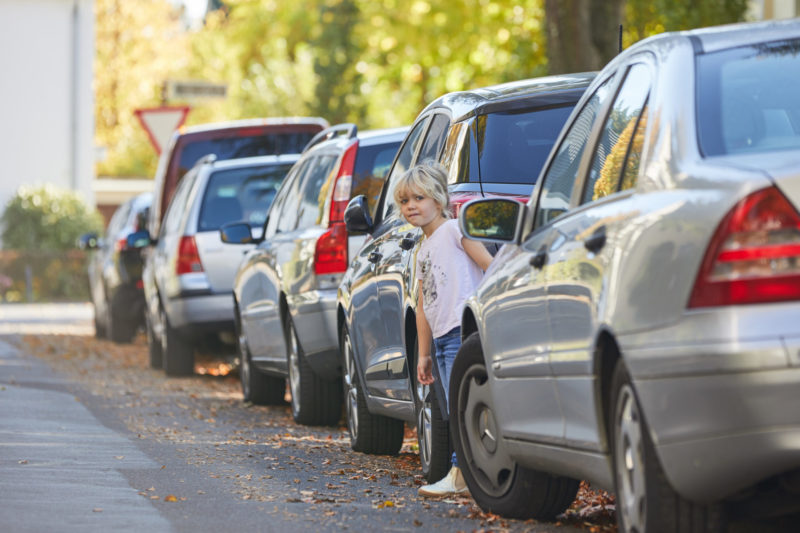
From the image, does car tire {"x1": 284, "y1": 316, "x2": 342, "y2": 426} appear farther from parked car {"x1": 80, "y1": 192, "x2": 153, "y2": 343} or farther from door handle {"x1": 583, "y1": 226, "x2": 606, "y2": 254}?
parked car {"x1": 80, "y1": 192, "x2": 153, "y2": 343}

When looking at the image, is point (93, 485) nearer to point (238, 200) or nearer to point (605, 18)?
point (238, 200)

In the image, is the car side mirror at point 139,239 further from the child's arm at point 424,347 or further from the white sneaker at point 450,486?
the white sneaker at point 450,486

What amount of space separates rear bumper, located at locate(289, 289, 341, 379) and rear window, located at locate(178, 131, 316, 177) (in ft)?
21.1

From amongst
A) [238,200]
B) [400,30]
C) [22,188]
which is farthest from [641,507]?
[22,188]

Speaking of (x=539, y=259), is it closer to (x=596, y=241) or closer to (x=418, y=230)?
(x=596, y=241)

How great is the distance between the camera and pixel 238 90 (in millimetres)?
67562

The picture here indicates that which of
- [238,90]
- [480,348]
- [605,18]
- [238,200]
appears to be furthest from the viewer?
[238,90]

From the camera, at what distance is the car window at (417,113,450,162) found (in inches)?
342

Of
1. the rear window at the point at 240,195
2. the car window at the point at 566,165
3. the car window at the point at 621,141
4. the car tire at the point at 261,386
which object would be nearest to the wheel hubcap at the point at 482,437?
the car window at the point at 566,165

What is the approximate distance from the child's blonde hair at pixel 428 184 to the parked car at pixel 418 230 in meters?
0.22

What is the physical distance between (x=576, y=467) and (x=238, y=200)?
978 centimetres

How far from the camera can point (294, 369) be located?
1169 cm

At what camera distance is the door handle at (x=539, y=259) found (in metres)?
6.12

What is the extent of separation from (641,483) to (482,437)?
1981 millimetres
